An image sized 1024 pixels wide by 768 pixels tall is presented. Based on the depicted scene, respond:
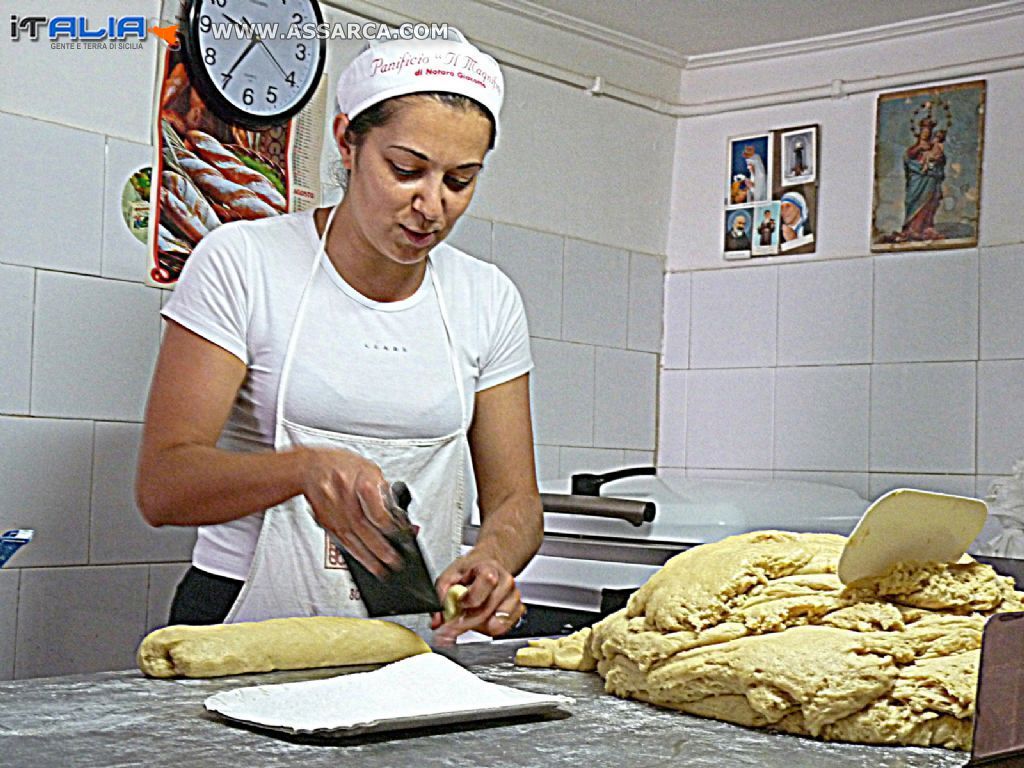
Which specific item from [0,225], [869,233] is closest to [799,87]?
[869,233]

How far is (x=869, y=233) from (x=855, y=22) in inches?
18.6

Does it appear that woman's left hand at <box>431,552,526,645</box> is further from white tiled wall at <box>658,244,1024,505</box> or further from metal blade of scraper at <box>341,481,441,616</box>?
white tiled wall at <box>658,244,1024,505</box>

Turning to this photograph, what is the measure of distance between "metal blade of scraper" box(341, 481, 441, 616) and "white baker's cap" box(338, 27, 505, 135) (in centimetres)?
51

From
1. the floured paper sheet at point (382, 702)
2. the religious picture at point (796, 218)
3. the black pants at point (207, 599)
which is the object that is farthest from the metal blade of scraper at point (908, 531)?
the religious picture at point (796, 218)

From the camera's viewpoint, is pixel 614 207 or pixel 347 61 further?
pixel 614 207

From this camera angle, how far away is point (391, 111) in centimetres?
158

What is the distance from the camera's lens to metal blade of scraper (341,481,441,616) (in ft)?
4.36

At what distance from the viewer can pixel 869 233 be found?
2832mm

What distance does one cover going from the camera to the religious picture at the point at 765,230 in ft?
9.80

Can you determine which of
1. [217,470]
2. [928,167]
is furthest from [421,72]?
[928,167]

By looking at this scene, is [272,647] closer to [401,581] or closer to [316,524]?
[401,581]

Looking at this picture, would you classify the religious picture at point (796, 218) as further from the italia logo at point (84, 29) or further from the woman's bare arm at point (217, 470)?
the woman's bare arm at point (217, 470)

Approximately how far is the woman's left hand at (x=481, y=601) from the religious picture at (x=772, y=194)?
5.68 ft

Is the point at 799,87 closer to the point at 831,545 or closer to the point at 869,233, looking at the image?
the point at 869,233
